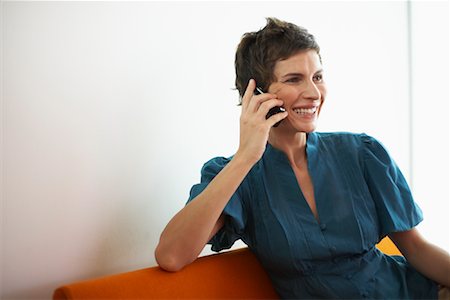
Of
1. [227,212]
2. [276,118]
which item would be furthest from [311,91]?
[227,212]

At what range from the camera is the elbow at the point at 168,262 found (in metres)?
1.38

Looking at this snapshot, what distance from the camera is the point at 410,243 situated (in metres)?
1.53

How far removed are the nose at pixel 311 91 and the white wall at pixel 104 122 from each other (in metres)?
0.49

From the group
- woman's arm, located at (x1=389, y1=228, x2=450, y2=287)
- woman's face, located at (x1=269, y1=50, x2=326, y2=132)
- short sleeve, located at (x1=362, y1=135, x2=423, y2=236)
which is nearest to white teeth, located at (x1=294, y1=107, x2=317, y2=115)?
woman's face, located at (x1=269, y1=50, x2=326, y2=132)

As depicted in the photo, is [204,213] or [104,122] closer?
[204,213]

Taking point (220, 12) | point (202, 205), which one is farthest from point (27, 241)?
point (220, 12)

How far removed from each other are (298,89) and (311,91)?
1.6 inches

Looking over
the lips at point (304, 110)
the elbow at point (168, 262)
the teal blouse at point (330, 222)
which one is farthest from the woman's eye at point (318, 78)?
the elbow at point (168, 262)

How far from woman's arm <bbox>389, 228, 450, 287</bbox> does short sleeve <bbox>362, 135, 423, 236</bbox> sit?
0.05m

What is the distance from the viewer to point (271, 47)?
5.04ft

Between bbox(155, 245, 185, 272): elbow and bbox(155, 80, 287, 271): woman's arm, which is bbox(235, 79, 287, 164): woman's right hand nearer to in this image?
bbox(155, 80, 287, 271): woman's arm

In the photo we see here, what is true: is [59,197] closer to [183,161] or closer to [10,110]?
[10,110]

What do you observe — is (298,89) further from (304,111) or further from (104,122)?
(104,122)

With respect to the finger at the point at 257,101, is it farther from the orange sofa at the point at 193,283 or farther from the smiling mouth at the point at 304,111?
the orange sofa at the point at 193,283
